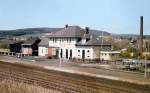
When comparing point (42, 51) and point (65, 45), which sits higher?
point (65, 45)

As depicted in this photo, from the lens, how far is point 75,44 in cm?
7169

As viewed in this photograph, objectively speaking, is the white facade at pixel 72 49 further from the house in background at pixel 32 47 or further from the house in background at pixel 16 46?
the house in background at pixel 16 46

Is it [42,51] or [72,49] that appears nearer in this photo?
[72,49]

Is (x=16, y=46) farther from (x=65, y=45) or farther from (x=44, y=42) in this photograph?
(x=65, y=45)

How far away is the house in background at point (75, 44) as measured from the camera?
68.9m

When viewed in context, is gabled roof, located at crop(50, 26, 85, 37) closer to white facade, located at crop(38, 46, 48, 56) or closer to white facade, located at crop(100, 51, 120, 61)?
white facade, located at crop(38, 46, 48, 56)

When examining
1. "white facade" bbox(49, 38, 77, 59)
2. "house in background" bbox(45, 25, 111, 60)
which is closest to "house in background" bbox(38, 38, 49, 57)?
"house in background" bbox(45, 25, 111, 60)

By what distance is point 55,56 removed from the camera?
7612cm

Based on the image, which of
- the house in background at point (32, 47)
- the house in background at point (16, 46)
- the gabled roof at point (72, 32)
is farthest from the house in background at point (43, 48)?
the house in background at point (16, 46)

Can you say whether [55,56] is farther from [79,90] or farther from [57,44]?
[79,90]

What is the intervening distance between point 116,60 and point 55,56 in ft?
60.3

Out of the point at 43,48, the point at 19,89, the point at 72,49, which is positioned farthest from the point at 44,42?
the point at 19,89

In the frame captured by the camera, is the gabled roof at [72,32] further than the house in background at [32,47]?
No

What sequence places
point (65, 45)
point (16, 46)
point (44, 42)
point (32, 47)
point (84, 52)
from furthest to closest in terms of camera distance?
point (16, 46)
point (32, 47)
point (44, 42)
point (65, 45)
point (84, 52)
